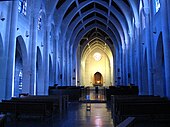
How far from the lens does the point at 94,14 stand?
36219mm

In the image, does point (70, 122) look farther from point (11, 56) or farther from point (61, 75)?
point (61, 75)

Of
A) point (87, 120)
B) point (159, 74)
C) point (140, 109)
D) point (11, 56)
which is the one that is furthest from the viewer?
point (159, 74)

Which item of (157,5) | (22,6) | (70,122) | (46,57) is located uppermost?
(22,6)

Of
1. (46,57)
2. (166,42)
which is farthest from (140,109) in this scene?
(46,57)

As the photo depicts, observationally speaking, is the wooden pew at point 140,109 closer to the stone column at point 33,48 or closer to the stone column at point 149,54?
the stone column at point 149,54

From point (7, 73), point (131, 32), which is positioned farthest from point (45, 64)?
point (131, 32)

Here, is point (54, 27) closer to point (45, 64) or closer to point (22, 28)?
point (45, 64)

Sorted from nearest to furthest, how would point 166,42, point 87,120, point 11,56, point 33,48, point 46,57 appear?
point 87,120
point 166,42
point 11,56
point 33,48
point 46,57

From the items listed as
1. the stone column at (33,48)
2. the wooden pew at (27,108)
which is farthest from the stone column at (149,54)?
the wooden pew at (27,108)

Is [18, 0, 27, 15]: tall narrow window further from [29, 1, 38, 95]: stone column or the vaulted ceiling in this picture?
the vaulted ceiling

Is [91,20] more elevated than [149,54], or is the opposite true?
[91,20]

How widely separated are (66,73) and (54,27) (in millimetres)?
10132

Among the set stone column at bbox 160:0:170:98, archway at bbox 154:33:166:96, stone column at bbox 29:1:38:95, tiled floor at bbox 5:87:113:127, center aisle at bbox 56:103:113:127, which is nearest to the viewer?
tiled floor at bbox 5:87:113:127

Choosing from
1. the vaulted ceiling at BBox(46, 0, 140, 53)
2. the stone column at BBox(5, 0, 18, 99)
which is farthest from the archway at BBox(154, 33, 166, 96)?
the stone column at BBox(5, 0, 18, 99)
